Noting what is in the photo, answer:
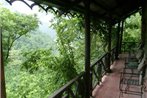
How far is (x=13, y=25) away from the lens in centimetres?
1215

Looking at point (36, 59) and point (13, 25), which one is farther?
point (13, 25)

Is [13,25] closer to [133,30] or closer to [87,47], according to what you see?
[87,47]

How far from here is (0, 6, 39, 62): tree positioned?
11.8 metres

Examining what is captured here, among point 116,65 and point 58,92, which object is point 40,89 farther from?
point 58,92

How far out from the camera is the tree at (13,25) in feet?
Result: 38.8

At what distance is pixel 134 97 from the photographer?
5.66 meters

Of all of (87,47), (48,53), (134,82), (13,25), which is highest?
(13,25)

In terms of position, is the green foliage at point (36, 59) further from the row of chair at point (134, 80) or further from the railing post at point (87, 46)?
the railing post at point (87, 46)

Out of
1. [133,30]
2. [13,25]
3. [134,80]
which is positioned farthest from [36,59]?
[133,30]

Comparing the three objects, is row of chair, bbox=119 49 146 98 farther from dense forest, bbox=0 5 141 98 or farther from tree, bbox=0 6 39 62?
tree, bbox=0 6 39 62

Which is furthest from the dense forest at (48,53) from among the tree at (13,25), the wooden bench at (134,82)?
the wooden bench at (134,82)

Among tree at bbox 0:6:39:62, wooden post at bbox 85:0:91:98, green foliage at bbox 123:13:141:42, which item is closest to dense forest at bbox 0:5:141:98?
tree at bbox 0:6:39:62

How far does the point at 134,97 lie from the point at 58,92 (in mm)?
2890

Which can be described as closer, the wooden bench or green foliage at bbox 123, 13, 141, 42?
the wooden bench
